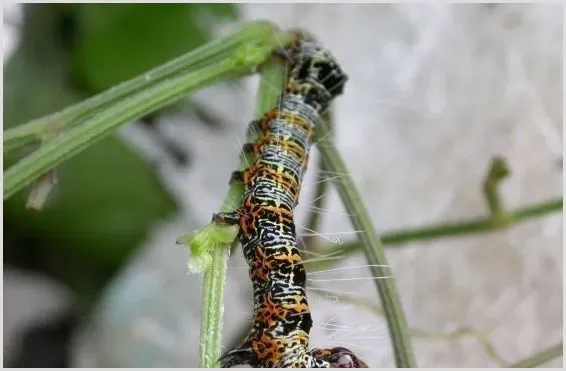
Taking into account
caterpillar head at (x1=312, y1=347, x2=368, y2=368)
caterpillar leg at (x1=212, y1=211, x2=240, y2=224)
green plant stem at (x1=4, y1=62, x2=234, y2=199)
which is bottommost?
caterpillar head at (x1=312, y1=347, x2=368, y2=368)

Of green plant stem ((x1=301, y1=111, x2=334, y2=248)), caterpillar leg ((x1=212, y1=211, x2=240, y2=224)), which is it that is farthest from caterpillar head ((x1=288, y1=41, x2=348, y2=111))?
caterpillar leg ((x1=212, y1=211, x2=240, y2=224))

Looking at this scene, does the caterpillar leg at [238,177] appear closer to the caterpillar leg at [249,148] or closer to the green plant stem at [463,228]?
the caterpillar leg at [249,148]

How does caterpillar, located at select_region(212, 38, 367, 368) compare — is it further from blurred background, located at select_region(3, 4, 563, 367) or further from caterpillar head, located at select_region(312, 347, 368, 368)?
A: blurred background, located at select_region(3, 4, 563, 367)

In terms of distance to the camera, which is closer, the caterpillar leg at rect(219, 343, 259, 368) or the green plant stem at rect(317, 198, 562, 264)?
the caterpillar leg at rect(219, 343, 259, 368)

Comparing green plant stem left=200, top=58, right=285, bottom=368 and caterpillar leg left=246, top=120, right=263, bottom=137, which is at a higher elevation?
caterpillar leg left=246, top=120, right=263, bottom=137

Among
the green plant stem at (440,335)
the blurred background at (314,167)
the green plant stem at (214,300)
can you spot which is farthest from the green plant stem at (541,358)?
the green plant stem at (214,300)

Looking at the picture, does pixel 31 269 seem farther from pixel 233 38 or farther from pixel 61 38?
pixel 233 38

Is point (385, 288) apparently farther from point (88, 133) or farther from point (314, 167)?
point (314, 167)
